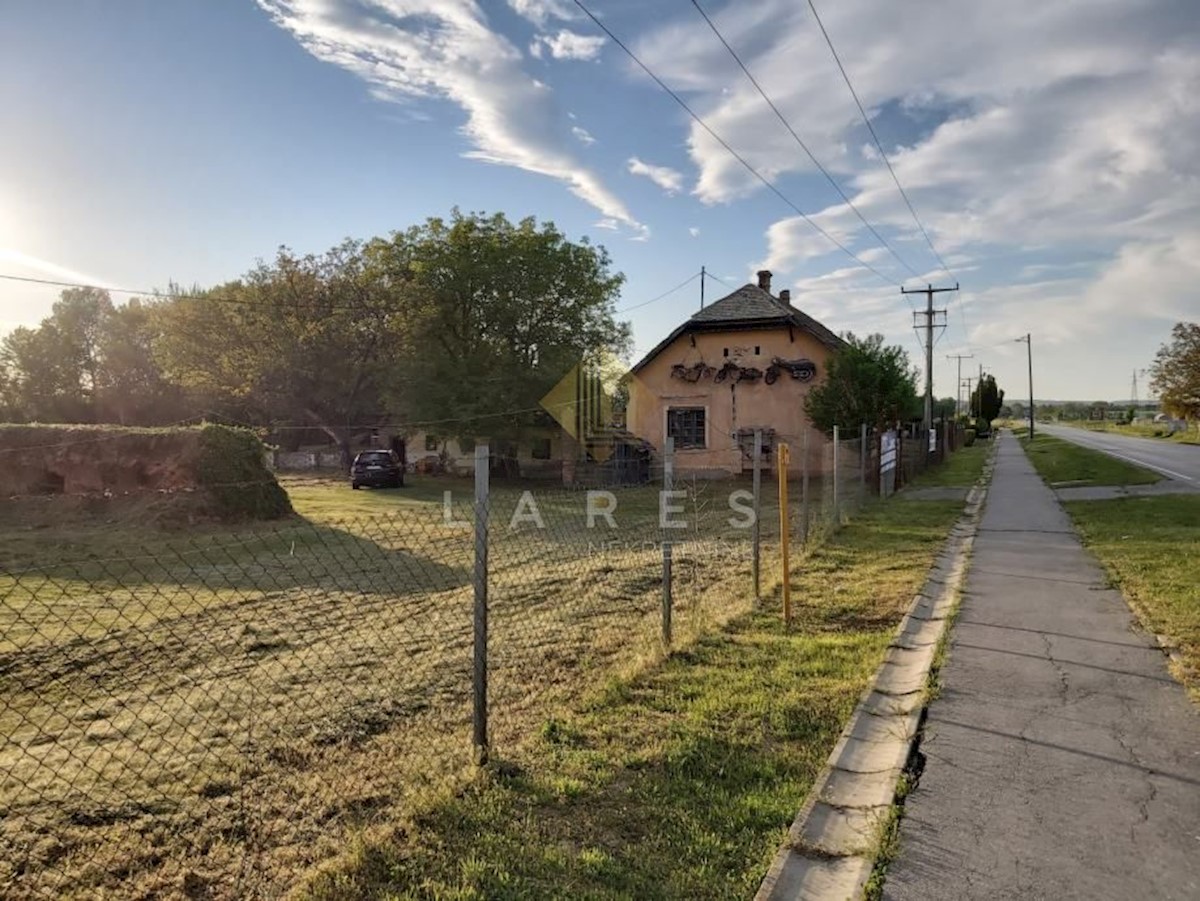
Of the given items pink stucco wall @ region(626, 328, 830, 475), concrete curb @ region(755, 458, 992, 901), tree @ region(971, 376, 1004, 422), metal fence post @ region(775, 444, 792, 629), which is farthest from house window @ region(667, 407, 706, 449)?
tree @ region(971, 376, 1004, 422)

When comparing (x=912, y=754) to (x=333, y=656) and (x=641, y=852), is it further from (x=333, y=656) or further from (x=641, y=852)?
(x=333, y=656)

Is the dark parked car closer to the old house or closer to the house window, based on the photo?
the old house

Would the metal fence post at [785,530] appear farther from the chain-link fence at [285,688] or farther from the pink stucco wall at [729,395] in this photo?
the pink stucco wall at [729,395]

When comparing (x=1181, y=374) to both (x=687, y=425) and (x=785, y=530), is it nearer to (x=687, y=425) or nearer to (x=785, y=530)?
(x=687, y=425)

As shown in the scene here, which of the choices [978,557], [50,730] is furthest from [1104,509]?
[50,730]

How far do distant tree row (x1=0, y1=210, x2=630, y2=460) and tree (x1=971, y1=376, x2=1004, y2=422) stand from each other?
6558cm

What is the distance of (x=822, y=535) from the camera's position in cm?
1152

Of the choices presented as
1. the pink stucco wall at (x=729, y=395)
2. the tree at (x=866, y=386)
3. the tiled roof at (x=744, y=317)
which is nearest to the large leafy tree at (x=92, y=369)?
the pink stucco wall at (x=729, y=395)

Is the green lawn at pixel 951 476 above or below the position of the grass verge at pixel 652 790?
above

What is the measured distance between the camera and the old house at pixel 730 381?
978 inches

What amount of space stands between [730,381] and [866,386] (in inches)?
288

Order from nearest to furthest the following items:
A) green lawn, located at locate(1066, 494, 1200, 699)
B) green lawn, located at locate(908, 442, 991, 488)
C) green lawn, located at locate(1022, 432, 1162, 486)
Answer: green lawn, located at locate(1066, 494, 1200, 699), green lawn, located at locate(1022, 432, 1162, 486), green lawn, located at locate(908, 442, 991, 488)

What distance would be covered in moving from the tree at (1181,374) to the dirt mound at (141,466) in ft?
169

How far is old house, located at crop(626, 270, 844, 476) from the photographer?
24.8 metres
